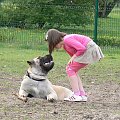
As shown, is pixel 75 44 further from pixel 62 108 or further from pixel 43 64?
pixel 62 108

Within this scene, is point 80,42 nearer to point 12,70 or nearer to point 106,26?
point 12,70

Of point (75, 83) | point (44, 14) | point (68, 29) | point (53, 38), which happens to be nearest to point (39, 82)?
point (75, 83)

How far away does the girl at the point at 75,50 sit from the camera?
720 centimetres

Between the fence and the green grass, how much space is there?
874 mm

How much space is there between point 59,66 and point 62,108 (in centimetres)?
502

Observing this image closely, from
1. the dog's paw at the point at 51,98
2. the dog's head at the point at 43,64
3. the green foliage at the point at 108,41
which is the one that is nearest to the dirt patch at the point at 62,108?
the dog's paw at the point at 51,98

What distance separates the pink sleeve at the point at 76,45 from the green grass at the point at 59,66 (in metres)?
2.55

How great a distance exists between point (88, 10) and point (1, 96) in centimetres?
923

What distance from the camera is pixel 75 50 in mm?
7355

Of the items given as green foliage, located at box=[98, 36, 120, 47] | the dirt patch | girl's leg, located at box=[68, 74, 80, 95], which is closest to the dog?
the dirt patch

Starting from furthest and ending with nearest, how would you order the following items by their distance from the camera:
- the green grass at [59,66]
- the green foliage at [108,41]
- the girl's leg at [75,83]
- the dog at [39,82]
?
the green foliage at [108,41] < the green grass at [59,66] < the girl's leg at [75,83] < the dog at [39,82]

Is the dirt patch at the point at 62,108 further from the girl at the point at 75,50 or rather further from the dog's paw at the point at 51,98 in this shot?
the girl at the point at 75,50

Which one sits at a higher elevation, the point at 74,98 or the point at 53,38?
the point at 53,38

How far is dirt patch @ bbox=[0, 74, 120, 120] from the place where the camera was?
6.17 meters
